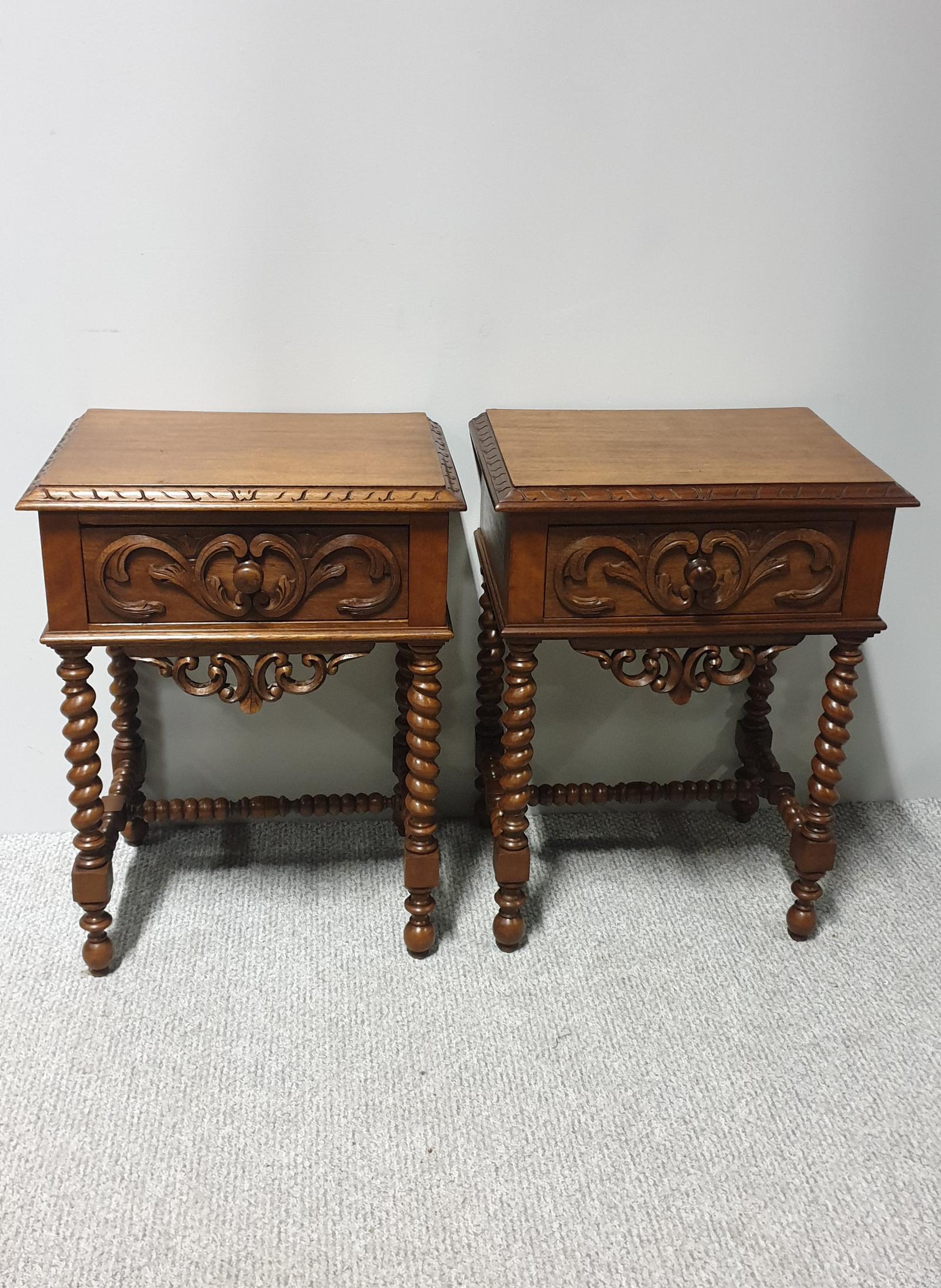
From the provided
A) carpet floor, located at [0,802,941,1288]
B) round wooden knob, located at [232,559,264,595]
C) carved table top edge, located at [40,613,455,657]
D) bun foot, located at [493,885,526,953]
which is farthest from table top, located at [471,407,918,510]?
carpet floor, located at [0,802,941,1288]

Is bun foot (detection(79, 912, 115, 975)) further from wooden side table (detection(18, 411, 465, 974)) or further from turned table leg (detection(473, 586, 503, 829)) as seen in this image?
turned table leg (detection(473, 586, 503, 829))

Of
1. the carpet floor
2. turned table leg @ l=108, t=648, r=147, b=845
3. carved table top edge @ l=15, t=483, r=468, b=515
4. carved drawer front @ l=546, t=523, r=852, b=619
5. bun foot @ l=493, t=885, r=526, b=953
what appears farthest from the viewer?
turned table leg @ l=108, t=648, r=147, b=845

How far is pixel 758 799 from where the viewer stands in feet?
7.86

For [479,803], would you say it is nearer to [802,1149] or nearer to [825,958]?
[825,958]

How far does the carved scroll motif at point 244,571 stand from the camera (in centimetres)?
169

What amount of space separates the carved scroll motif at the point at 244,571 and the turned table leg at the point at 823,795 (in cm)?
70

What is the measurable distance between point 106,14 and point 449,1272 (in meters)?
1.77

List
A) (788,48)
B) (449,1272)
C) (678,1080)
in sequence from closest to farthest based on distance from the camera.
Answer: (449,1272) < (678,1080) < (788,48)

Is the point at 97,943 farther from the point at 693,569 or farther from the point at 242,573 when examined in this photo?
the point at 693,569

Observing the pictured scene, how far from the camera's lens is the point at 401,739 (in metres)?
2.26

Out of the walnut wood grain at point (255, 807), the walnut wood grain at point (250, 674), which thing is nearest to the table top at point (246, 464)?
the walnut wood grain at point (250, 674)

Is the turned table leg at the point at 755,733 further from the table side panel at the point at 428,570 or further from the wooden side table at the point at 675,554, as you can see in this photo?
the table side panel at the point at 428,570

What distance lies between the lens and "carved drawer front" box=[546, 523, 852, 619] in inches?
69.0

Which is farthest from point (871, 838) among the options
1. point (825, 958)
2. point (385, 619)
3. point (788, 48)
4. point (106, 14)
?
point (106, 14)
